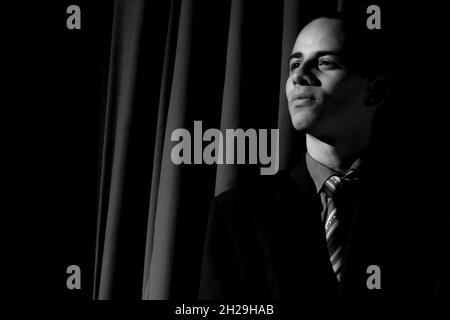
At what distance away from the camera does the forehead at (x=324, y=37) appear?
771 mm

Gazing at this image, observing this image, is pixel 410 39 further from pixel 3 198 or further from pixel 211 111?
pixel 3 198

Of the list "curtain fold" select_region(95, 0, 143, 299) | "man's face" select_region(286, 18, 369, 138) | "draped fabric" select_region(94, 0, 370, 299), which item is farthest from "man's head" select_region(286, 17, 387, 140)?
"curtain fold" select_region(95, 0, 143, 299)

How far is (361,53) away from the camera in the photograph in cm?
79

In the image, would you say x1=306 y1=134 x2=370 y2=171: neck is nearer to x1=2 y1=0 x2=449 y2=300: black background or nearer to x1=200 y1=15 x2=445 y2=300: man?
x1=200 y1=15 x2=445 y2=300: man

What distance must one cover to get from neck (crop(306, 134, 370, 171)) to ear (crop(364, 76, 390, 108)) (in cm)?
6

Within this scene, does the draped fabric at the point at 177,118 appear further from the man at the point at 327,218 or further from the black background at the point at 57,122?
the man at the point at 327,218

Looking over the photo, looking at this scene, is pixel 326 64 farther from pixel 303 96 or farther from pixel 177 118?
pixel 177 118

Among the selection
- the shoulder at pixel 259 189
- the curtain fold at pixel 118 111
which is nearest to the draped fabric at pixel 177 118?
the curtain fold at pixel 118 111

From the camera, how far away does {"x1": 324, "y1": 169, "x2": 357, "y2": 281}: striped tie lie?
754 mm

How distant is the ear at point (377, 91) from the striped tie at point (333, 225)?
0.43ft
